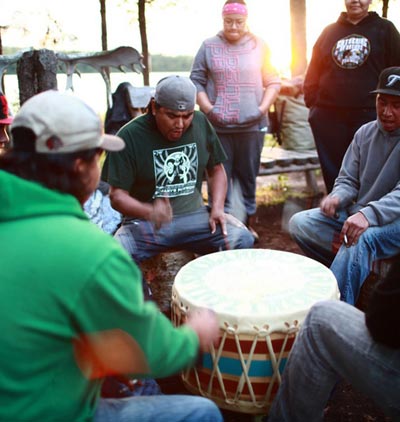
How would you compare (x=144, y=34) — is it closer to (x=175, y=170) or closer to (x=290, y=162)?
(x=290, y=162)

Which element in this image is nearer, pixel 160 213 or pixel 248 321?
pixel 248 321

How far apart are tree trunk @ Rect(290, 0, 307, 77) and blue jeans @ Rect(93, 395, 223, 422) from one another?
6.45m

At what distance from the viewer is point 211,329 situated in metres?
1.63

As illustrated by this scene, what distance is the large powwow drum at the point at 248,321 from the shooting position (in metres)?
2.09

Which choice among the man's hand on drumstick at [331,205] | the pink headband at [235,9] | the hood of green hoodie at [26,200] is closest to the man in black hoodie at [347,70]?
the pink headband at [235,9]

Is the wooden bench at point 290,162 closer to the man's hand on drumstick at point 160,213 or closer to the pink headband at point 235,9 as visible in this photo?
the pink headband at point 235,9

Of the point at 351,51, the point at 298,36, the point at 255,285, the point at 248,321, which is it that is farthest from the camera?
the point at 298,36

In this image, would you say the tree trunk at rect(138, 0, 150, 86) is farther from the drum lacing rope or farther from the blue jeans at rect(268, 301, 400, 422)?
the blue jeans at rect(268, 301, 400, 422)

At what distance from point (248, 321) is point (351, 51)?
8.81ft

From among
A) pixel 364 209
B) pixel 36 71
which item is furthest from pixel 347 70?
pixel 36 71

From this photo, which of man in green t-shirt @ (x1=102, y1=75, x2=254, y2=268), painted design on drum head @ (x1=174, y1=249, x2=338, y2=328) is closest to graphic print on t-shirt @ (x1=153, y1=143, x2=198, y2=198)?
man in green t-shirt @ (x1=102, y1=75, x2=254, y2=268)

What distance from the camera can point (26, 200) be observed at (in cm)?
130

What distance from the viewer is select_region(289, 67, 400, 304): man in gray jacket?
3018mm

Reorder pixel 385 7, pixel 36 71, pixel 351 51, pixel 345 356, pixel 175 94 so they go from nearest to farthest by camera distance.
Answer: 1. pixel 345 356
2. pixel 175 94
3. pixel 351 51
4. pixel 36 71
5. pixel 385 7
